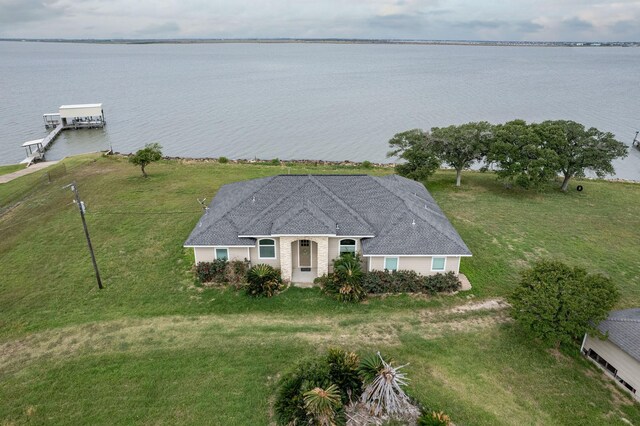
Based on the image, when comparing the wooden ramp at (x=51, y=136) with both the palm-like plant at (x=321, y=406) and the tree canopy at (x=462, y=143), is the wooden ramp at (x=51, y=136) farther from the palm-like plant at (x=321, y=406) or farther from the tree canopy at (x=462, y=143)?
the palm-like plant at (x=321, y=406)

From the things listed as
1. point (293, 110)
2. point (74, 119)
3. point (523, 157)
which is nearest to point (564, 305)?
point (523, 157)

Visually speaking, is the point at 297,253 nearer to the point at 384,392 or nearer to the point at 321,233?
the point at 321,233

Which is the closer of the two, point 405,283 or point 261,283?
point 261,283

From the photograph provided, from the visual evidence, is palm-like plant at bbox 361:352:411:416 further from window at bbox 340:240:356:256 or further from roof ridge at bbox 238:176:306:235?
roof ridge at bbox 238:176:306:235

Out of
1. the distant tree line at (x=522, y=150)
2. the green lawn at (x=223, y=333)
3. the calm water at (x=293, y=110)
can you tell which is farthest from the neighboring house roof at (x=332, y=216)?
the calm water at (x=293, y=110)

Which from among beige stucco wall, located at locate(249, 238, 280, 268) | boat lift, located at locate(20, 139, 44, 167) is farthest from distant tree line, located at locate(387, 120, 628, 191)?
boat lift, located at locate(20, 139, 44, 167)

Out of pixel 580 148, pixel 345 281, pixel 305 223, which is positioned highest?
pixel 580 148
